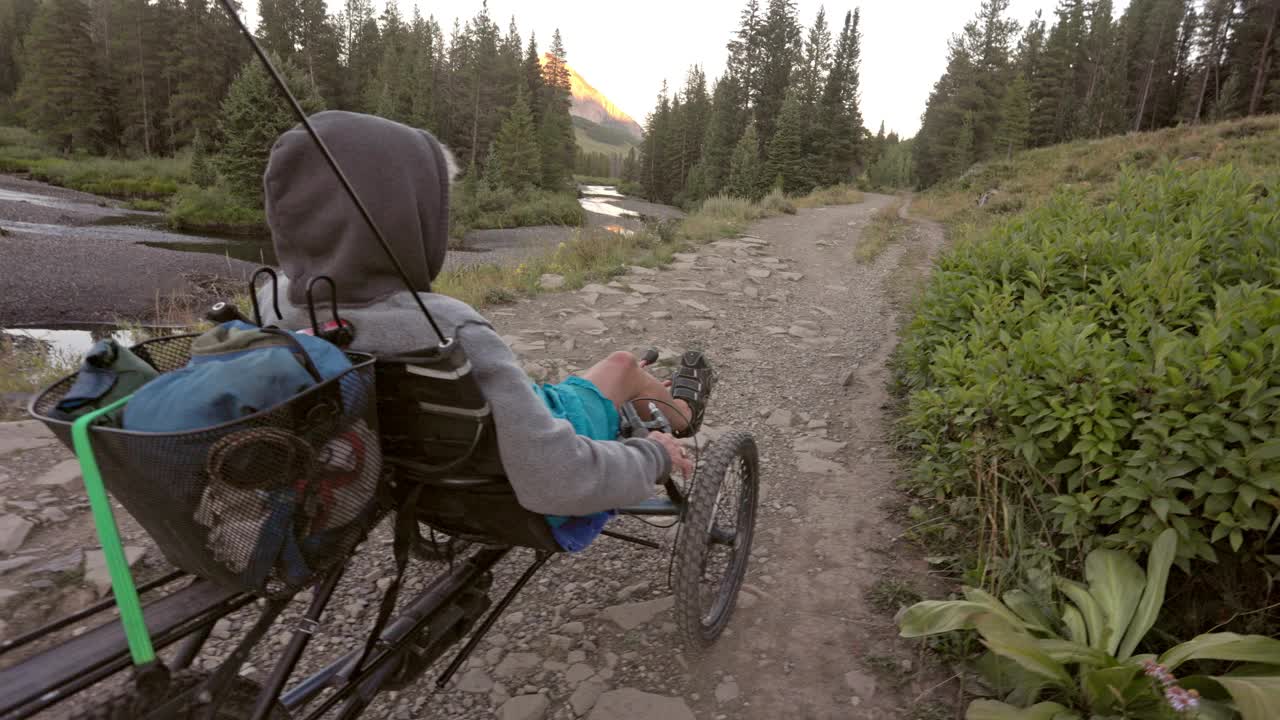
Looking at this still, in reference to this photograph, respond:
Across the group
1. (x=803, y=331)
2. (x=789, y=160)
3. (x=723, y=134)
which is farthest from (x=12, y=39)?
(x=803, y=331)

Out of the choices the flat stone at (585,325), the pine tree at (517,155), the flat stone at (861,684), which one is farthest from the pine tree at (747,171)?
the flat stone at (861,684)

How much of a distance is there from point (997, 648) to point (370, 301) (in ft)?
6.92

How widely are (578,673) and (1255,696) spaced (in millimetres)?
2082

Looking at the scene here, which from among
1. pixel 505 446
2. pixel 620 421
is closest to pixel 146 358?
pixel 505 446

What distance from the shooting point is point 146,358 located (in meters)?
1.50

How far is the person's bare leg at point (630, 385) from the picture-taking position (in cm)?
261

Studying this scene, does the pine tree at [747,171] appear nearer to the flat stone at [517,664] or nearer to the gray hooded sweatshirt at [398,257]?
the flat stone at [517,664]

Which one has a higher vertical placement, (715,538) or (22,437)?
(715,538)

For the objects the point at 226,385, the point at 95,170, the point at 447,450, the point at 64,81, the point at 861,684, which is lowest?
Result: the point at 861,684

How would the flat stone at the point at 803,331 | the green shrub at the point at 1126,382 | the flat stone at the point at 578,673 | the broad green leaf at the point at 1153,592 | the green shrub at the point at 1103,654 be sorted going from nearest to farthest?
the green shrub at the point at 1103,654 < the broad green leaf at the point at 1153,592 < the green shrub at the point at 1126,382 < the flat stone at the point at 578,673 < the flat stone at the point at 803,331

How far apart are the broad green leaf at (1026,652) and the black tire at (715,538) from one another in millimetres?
955

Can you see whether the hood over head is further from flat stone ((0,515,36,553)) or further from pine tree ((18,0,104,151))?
pine tree ((18,0,104,151))

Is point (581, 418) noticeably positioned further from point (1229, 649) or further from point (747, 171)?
point (747, 171)

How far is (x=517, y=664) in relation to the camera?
243 centimetres
